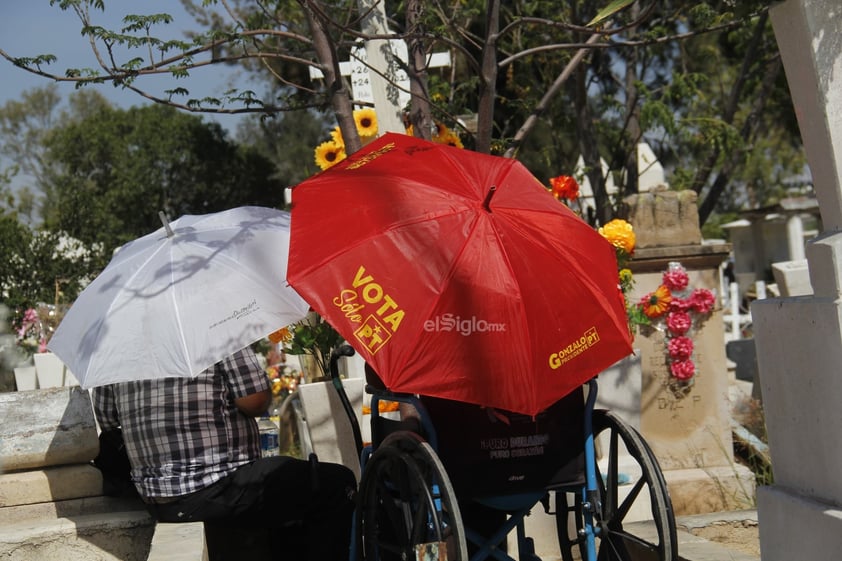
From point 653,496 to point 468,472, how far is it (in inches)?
27.5

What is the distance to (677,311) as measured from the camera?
283 inches

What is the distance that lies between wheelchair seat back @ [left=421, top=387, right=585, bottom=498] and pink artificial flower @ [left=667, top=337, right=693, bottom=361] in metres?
3.35

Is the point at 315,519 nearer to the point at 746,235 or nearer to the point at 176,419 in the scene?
the point at 176,419

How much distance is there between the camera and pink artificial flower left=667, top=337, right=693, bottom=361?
711cm

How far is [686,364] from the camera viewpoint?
23.5 feet

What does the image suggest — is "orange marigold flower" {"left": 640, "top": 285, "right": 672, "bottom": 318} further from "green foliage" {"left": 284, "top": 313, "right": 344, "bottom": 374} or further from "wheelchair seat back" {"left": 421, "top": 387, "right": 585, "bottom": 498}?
"wheelchair seat back" {"left": 421, "top": 387, "right": 585, "bottom": 498}

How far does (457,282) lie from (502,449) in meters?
0.70

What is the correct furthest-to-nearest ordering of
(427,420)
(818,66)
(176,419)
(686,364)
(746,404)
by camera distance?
(746,404)
(686,364)
(176,419)
(427,420)
(818,66)

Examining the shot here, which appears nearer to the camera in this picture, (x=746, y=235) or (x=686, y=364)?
(x=686, y=364)

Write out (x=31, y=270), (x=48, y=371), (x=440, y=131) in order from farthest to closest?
1. (x=31, y=270)
2. (x=48, y=371)
3. (x=440, y=131)

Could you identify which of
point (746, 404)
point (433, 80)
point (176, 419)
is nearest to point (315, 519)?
point (176, 419)

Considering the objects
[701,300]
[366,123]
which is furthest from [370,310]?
[701,300]

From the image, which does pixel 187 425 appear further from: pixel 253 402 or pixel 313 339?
pixel 313 339

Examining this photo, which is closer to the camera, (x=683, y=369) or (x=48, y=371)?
(x=683, y=369)
